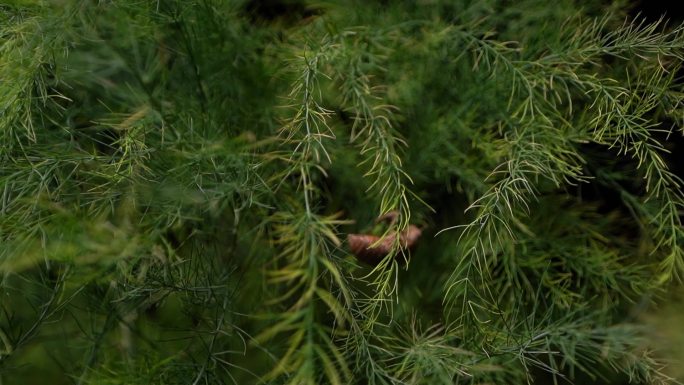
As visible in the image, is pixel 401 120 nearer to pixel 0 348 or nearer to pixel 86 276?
pixel 86 276

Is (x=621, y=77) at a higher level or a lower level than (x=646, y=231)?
higher

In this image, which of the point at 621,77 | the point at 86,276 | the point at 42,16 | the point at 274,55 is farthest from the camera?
the point at 274,55

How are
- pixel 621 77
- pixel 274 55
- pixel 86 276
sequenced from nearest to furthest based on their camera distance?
pixel 86 276 < pixel 621 77 < pixel 274 55

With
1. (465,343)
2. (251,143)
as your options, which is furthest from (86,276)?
(465,343)

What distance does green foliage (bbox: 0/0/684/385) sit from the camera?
0.96m

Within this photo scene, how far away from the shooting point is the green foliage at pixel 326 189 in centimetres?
96

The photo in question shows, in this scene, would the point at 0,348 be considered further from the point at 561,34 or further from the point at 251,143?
the point at 561,34

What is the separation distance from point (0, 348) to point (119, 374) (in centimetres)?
19

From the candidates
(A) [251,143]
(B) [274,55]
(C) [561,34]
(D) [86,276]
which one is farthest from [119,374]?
(C) [561,34]

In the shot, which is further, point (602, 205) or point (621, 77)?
point (602, 205)

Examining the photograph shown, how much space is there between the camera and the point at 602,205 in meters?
1.30

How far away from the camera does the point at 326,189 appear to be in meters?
1.18

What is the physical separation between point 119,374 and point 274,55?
0.54 meters

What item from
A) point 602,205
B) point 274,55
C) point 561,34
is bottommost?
point 602,205
